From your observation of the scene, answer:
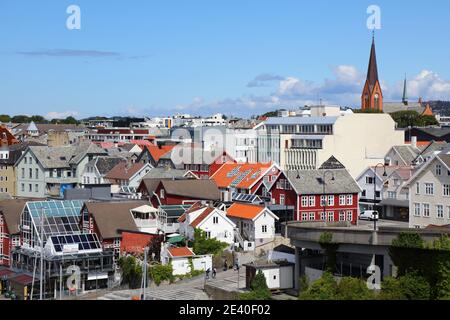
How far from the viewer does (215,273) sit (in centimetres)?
3888

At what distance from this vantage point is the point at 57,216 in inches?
1753

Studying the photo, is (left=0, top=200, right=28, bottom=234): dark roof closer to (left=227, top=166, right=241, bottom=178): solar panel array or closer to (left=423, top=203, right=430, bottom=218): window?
(left=227, top=166, right=241, bottom=178): solar panel array

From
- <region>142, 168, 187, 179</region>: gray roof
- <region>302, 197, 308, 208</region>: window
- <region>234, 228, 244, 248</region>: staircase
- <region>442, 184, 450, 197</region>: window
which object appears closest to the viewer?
<region>234, 228, 244, 248</region>: staircase

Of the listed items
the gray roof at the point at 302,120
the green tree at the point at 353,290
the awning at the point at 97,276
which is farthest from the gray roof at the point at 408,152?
the green tree at the point at 353,290

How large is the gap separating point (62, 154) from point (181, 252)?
115 ft

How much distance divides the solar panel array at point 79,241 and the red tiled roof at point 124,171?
74.7 ft

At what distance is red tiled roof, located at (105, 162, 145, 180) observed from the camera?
64.9 metres

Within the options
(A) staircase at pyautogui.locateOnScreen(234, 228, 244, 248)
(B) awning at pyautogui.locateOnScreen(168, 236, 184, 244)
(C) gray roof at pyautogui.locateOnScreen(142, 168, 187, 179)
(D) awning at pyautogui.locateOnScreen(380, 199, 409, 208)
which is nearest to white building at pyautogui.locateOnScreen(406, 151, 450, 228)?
(D) awning at pyautogui.locateOnScreen(380, 199, 409, 208)

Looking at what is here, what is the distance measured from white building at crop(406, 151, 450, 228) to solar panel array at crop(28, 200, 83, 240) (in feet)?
69.6

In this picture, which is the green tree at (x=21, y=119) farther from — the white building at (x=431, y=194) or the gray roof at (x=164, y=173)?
the white building at (x=431, y=194)

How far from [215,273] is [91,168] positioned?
33.5 metres

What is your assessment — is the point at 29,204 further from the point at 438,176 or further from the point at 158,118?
the point at 158,118

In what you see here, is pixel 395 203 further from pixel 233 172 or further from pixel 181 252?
pixel 181 252
